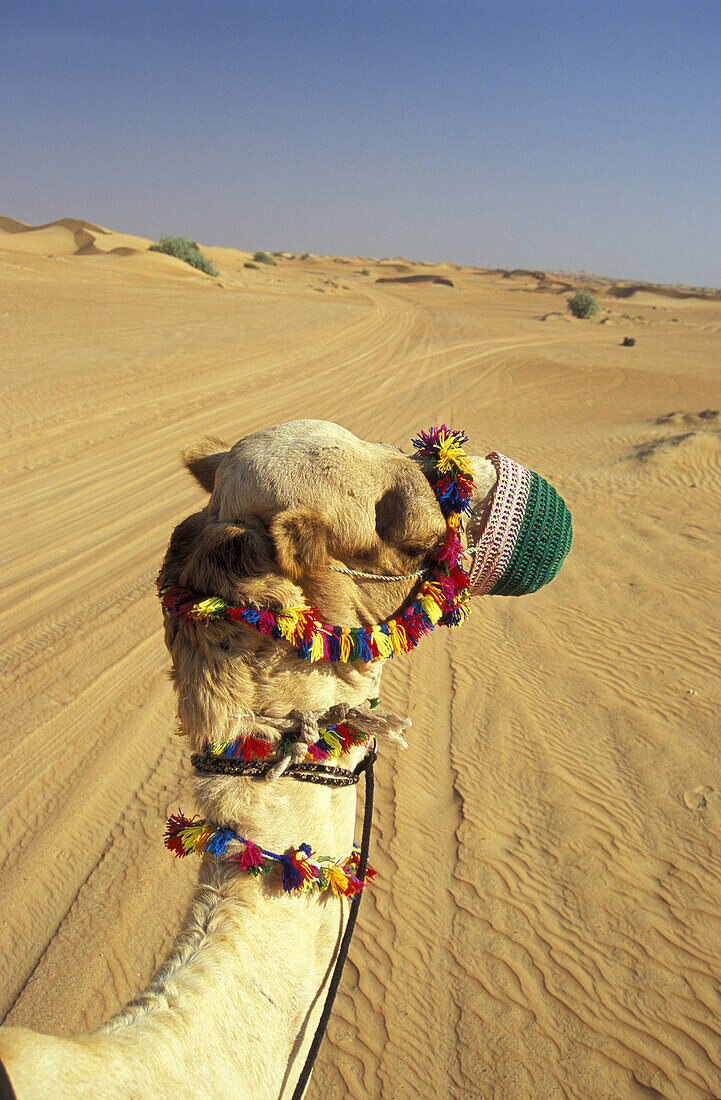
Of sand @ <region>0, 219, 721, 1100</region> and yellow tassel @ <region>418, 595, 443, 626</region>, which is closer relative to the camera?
yellow tassel @ <region>418, 595, 443, 626</region>

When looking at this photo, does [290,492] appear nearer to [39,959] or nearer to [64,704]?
[39,959]

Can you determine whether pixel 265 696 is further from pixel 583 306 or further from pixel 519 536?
pixel 583 306

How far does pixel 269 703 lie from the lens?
161 centimetres

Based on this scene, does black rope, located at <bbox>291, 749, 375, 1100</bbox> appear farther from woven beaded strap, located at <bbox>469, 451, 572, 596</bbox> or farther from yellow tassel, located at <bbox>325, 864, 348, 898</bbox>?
woven beaded strap, located at <bbox>469, 451, 572, 596</bbox>

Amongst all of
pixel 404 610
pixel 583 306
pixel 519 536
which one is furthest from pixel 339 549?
pixel 583 306

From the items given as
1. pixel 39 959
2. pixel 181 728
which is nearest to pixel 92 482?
pixel 39 959

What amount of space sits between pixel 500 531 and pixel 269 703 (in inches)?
29.2

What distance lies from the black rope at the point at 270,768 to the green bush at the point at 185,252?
145 feet

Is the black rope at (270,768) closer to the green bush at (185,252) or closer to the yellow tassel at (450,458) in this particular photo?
the yellow tassel at (450,458)

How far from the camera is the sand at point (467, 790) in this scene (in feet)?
10.5

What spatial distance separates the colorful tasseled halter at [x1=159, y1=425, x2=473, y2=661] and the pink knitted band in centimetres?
6

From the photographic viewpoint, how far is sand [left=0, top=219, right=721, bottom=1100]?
3.21 meters

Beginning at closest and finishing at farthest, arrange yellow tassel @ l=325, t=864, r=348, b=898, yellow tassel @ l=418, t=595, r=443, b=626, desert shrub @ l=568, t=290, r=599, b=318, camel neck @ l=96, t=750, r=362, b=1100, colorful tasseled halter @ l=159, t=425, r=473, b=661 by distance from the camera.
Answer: camel neck @ l=96, t=750, r=362, b=1100
colorful tasseled halter @ l=159, t=425, r=473, b=661
yellow tassel @ l=325, t=864, r=348, b=898
yellow tassel @ l=418, t=595, r=443, b=626
desert shrub @ l=568, t=290, r=599, b=318

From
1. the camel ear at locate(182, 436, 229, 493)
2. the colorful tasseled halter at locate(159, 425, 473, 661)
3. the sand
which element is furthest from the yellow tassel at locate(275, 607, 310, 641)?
the sand
